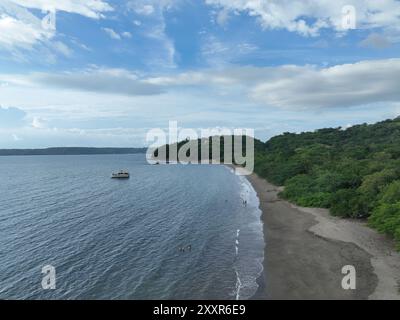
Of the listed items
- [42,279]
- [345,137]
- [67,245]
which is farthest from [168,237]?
[345,137]

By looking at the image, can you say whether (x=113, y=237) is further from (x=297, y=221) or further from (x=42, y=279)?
(x=297, y=221)

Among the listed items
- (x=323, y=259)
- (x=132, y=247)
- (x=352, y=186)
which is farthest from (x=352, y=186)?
(x=132, y=247)

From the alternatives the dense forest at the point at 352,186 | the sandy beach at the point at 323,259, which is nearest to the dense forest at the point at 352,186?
the dense forest at the point at 352,186

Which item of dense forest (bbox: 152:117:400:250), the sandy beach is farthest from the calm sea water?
dense forest (bbox: 152:117:400:250)

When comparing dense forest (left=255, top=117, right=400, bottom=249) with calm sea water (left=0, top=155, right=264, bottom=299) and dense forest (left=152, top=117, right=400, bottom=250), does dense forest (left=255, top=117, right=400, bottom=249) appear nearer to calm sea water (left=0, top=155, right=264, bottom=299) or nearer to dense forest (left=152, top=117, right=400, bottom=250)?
dense forest (left=152, top=117, right=400, bottom=250)

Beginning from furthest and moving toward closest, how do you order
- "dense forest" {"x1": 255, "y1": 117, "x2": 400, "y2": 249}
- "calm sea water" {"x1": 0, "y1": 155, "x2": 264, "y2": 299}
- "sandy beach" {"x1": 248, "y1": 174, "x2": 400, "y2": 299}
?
"dense forest" {"x1": 255, "y1": 117, "x2": 400, "y2": 249}, "calm sea water" {"x1": 0, "y1": 155, "x2": 264, "y2": 299}, "sandy beach" {"x1": 248, "y1": 174, "x2": 400, "y2": 299}

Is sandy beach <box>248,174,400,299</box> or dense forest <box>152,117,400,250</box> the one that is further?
dense forest <box>152,117,400,250</box>
